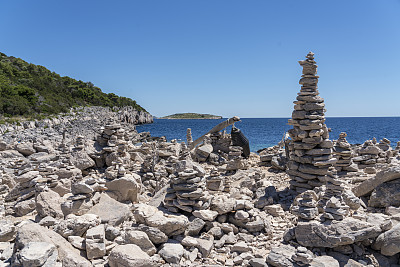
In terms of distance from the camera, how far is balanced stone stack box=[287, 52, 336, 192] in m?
9.41

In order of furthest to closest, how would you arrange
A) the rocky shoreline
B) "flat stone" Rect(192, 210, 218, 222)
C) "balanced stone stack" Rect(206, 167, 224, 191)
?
1. "balanced stone stack" Rect(206, 167, 224, 191)
2. "flat stone" Rect(192, 210, 218, 222)
3. the rocky shoreline

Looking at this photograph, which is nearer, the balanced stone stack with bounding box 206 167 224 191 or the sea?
the balanced stone stack with bounding box 206 167 224 191

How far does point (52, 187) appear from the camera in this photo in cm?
857

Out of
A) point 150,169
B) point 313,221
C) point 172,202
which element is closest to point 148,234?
point 172,202

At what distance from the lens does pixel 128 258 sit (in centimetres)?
471

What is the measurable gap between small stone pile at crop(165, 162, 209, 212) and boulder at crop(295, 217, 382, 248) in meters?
2.81

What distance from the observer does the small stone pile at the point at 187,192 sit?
278 inches

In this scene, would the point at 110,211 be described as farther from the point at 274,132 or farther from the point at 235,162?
the point at 274,132

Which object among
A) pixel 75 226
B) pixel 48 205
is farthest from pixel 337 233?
pixel 48 205

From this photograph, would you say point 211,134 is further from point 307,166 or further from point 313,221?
point 313,221

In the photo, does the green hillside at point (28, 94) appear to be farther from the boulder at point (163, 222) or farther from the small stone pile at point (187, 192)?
the boulder at point (163, 222)

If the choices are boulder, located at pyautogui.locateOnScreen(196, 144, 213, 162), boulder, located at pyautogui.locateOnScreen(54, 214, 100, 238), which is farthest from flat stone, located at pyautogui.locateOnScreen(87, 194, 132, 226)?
boulder, located at pyautogui.locateOnScreen(196, 144, 213, 162)

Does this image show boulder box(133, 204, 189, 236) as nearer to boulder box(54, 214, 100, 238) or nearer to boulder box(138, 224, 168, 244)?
boulder box(138, 224, 168, 244)

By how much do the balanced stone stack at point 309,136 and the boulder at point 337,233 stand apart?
374 centimetres
